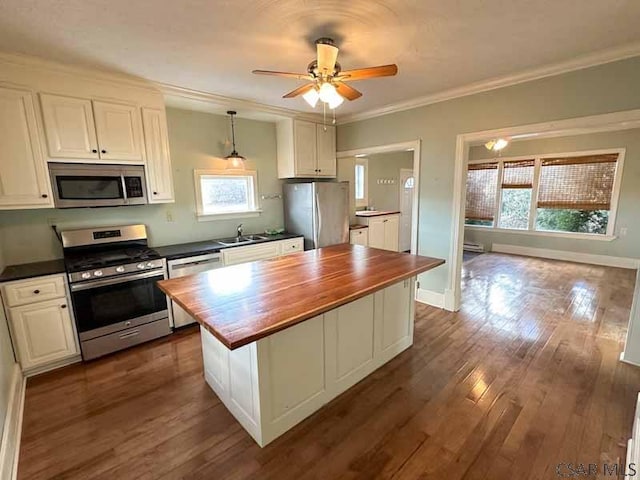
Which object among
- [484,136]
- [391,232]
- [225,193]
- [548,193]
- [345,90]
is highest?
[345,90]

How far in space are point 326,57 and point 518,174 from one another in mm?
6414

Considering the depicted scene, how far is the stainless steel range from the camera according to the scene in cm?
260

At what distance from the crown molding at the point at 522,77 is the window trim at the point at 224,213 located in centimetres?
196

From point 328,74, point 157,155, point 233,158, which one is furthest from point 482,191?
point 157,155

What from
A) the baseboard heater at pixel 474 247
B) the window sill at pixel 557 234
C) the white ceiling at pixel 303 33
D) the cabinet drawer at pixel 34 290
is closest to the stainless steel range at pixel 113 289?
the cabinet drawer at pixel 34 290

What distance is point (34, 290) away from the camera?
240 cm

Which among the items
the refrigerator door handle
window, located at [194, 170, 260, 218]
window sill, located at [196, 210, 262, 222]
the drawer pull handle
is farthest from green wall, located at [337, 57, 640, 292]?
the drawer pull handle

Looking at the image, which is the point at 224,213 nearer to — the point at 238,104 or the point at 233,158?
the point at 233,158

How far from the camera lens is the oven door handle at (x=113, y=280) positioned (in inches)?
100

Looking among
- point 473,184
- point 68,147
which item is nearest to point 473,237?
point 473,184

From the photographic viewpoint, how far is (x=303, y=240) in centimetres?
431

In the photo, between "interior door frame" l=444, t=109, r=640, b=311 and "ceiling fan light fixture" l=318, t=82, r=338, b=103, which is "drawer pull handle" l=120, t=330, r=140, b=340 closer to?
"ceiling fan light fixture" l=318, t=82, r=338, b=103

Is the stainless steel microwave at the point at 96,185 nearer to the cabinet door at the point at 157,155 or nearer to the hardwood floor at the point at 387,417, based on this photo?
the cabinet door at the point at 157,155

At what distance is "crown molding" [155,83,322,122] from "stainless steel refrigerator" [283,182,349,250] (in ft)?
3.24
